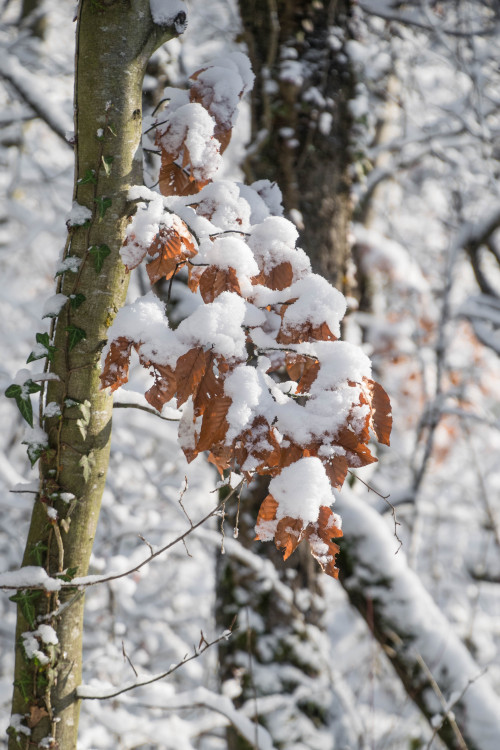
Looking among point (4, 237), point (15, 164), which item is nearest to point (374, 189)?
point (15, 164)

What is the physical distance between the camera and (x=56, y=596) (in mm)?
1335

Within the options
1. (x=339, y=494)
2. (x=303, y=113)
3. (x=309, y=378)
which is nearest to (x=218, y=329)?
(x=309, y=378)

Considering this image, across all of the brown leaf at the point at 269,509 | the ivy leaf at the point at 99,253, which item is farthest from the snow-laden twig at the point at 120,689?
the ivy leaf at the point at 99,253

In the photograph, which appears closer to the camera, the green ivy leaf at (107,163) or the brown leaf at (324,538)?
the brown leaf at (324,538)

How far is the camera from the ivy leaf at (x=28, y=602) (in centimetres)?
132

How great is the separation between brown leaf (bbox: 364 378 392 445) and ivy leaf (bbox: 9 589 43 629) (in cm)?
92

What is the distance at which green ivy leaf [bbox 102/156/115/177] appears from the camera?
1.28 meters

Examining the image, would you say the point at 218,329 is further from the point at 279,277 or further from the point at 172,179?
the point at 172,179

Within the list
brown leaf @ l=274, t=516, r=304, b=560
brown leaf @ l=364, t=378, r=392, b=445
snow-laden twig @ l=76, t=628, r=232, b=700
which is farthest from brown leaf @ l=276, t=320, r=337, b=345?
snow-laden twig @ l=76, t=628, r=232, b=700

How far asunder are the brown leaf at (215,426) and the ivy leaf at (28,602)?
0.67m

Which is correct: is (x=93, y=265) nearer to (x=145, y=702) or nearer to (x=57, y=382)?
(x=57, y=382)

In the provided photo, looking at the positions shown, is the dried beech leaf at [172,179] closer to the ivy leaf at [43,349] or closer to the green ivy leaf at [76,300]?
the green ivy leaf at [76,300]

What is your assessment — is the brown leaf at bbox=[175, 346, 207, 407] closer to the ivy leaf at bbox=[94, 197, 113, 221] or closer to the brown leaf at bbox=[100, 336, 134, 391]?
the brown leaf at bbox=[100, 336, 134, 391]

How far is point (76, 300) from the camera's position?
Result: 4.26 ft
